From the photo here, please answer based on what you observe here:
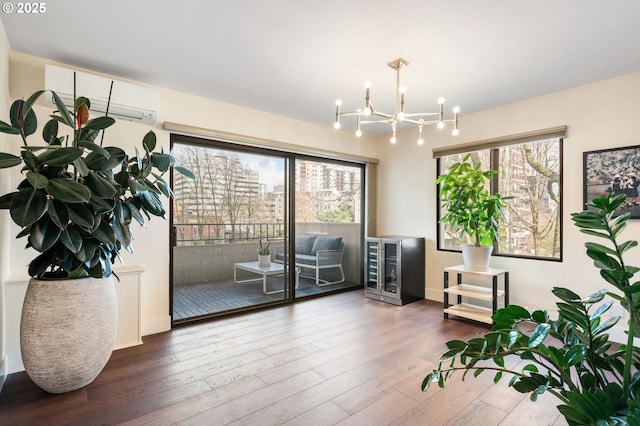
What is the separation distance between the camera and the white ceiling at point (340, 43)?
2102 millimetres

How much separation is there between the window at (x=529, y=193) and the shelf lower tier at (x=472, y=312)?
2.58 ft

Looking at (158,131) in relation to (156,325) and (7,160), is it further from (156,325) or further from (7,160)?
(156,325)

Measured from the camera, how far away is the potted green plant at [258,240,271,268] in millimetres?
4219

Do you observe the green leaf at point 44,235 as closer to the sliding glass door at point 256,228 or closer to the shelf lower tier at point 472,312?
the sliding glass door at point 256,228

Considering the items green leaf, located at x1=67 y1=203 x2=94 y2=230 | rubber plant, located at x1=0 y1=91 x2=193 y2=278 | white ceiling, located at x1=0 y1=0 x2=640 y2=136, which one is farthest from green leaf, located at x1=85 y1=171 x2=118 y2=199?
white ceiling, located at x1=0 y1=0 x2=640 y2=136

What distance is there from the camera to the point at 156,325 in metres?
3.36

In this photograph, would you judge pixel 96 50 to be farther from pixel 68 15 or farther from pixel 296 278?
pixel 296 278

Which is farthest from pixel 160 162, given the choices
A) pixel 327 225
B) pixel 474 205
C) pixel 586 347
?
pixel 474 205

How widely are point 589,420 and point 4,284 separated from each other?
11.3 feet

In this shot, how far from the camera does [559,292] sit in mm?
1044

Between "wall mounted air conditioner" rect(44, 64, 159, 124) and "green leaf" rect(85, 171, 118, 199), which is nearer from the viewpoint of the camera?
"green leaf" rect(85, 171, 118, 199)

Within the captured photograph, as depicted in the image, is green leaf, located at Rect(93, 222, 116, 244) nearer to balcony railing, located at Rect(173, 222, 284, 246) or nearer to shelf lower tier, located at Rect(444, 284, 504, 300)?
balcony railing, located at Rect(173, 222, 284, 246)

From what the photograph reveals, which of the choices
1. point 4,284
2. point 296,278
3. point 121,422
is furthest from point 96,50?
point 296,278

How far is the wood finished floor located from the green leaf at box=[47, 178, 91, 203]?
1.30 m
